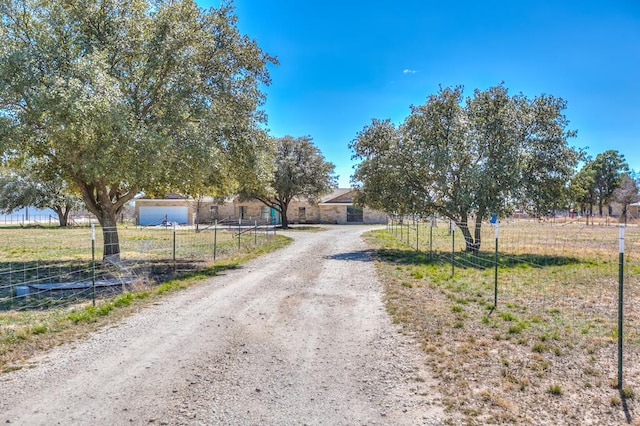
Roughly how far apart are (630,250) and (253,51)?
1533 centimetres

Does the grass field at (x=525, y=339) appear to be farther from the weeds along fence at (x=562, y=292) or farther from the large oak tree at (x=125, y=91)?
the large oak tree at (x=125, y=91)

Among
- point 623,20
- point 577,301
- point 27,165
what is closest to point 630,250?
point 623,20

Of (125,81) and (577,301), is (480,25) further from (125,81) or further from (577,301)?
(125,81)

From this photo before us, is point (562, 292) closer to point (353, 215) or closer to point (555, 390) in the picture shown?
point (555, 390)

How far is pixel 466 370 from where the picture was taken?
4.31m

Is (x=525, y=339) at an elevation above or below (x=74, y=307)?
above

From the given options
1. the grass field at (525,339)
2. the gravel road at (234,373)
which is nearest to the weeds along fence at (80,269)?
the gravel road at (234,373)

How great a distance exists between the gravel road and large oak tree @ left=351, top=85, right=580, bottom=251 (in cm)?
923

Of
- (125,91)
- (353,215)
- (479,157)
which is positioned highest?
(125,91)

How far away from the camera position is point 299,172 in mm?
33719

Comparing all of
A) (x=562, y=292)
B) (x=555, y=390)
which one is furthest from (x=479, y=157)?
(x=555, y=390)

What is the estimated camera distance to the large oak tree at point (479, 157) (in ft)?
49.2

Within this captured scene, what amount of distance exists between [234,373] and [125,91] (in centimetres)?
888

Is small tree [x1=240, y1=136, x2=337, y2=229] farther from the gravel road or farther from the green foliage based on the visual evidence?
the green foliage
